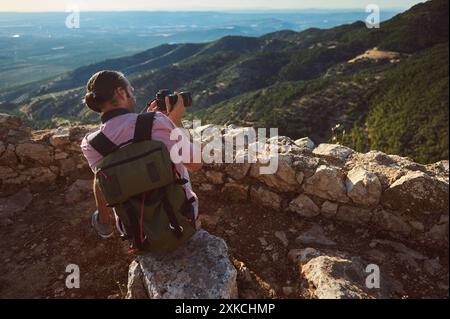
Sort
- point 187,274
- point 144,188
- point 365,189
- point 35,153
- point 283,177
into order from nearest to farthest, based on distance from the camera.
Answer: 1. point 144,188
2. point 187,274
3. point 365,189
4. point 283,177
5. point 35,153

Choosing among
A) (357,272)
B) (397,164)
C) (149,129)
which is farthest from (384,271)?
(149,129)

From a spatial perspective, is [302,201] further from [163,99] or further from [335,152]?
[163,99]

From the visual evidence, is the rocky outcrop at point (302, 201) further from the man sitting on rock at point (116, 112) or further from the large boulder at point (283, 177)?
the man sitting on rock at point (116, 112)

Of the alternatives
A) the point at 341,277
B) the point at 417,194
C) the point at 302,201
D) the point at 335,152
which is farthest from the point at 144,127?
the point at 335,152

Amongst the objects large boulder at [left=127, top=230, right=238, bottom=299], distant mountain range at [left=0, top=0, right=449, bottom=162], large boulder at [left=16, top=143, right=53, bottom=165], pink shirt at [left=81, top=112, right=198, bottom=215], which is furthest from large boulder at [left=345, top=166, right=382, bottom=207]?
large boulder at [left=16, top=143, right=53, bottom=165]

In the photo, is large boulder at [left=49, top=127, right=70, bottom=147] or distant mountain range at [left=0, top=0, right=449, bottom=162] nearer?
large boulder at [left=49, top=127, right=70, bottom=147]

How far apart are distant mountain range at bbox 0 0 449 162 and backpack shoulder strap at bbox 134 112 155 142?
21.0ft

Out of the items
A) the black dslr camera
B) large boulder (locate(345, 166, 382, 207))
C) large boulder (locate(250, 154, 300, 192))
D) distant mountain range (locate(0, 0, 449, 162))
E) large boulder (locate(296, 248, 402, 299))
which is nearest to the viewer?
large boulder (locate(296, 248, 402, 299))

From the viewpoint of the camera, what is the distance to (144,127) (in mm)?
3379

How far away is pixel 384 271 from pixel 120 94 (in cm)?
378

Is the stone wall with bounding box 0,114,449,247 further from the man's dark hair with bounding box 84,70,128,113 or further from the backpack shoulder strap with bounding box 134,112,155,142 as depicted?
the man's dark hair with bounding box 84,70,128,113

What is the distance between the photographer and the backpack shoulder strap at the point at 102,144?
11.1 ft

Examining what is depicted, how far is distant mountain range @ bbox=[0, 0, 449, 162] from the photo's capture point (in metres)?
56.0

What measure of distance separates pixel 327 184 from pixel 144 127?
307 cm
